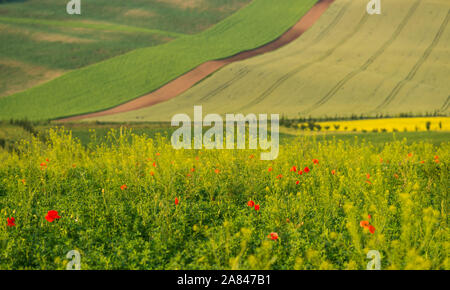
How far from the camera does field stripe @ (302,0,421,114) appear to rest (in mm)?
30406

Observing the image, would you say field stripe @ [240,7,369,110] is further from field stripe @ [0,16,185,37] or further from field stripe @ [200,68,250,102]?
field stripe @ [0,16,185,37]

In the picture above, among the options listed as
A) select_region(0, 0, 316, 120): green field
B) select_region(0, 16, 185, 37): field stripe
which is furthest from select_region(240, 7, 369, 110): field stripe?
select_region(0, 16, 185, 37): field stripe

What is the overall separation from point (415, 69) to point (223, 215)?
1296 inches

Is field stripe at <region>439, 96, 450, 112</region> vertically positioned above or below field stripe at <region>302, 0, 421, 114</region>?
below

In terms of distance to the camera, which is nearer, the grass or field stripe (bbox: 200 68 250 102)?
the grass

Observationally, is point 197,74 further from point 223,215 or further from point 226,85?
point 223,215

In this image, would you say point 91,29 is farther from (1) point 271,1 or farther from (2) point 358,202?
(2) point 358,202

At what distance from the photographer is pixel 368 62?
36.8 metres

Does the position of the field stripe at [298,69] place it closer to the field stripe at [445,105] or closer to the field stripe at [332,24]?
the field stripe at [332,24]

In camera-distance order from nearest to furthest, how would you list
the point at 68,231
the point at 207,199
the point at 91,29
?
the point at 68,231
the point at 207,199
the point at 91,29

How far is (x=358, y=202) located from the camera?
6.29 m

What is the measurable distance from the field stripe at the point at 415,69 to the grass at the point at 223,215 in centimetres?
2221

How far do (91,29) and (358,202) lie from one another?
1873 inches
